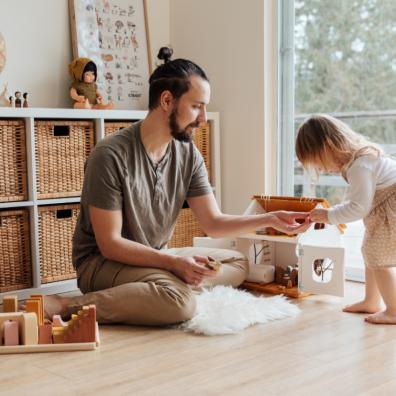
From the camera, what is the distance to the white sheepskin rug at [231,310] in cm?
192

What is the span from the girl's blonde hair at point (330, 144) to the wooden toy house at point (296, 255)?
38 centimetres

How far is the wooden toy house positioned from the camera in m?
2.35

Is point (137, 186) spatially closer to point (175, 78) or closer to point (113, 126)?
point (175, 78)

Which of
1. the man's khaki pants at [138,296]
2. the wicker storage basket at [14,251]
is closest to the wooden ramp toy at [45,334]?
the man's khaki pants at [138,296]

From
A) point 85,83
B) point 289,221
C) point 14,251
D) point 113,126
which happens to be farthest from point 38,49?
point 289,221

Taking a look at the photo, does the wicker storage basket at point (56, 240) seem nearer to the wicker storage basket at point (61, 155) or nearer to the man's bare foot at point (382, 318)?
the wicker storage basket at point (61, 155)

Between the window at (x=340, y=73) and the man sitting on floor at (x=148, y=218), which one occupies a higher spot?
the window at (x=340, y=73)

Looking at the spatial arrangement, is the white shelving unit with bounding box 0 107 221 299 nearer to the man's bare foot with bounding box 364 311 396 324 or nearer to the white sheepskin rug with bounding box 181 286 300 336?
the white sheepskin rug with bounding box 181 286 300 336

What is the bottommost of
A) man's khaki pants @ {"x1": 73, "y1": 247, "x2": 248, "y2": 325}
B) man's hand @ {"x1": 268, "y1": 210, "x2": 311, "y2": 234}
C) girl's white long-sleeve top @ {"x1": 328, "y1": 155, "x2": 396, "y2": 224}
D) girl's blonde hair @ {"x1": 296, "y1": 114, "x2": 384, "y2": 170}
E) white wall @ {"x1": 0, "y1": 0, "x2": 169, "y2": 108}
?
man's khaki pants @ {"x1": 73, "y1": 247, "x2": 248, "y2": 325}

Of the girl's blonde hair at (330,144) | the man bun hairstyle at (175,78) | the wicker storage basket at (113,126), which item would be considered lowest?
the girl's blonde hair at (330,144)

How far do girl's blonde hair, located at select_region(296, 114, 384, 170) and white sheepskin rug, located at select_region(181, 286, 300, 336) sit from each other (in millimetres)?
507

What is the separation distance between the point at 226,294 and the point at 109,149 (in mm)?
659

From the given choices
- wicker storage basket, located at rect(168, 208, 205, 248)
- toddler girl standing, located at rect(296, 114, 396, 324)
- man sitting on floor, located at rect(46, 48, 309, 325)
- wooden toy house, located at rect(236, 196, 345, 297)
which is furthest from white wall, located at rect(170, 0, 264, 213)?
toddler girl standing, located at rect(296, 114, 396, 324)

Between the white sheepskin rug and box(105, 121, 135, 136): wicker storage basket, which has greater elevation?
box(105, 121, 135, 136): wicker storage basket
